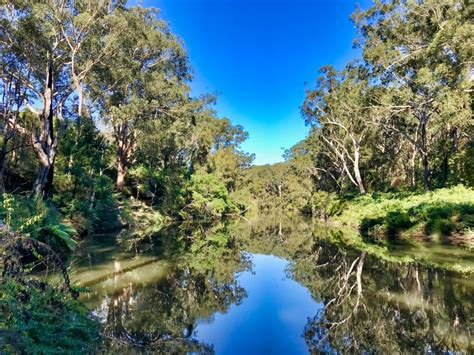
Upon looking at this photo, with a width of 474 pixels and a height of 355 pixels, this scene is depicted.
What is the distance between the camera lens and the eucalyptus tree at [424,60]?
489 inches

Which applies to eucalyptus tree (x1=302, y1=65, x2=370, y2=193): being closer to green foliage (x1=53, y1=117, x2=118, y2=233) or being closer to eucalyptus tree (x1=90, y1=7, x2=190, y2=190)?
eucalyptus tree (x1=90, y1=7, x2=190, y2=190)

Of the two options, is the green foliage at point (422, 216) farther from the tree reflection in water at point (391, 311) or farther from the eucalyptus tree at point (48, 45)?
the eucalyptus tree at point (48, 45)

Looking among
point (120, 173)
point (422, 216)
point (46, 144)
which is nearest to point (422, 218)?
point (422, 216)

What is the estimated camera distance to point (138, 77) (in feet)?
72.7

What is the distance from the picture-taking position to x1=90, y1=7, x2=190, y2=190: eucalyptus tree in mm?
19828

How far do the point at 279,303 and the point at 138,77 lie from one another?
18.2 m

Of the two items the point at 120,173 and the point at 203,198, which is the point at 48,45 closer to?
the point at 120,173

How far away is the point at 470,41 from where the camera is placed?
11.4 metres

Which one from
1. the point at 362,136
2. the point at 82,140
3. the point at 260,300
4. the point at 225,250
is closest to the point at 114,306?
the point at 260,300

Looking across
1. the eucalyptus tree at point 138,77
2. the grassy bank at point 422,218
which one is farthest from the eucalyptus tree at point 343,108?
the eucalyptus tree at point 138,77

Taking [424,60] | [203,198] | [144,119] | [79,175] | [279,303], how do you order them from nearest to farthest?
[279,303] → [424,60] → [79,175] → [144,119] → [203,198]

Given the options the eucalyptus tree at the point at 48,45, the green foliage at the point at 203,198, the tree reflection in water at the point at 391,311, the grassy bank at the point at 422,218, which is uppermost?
the eucalyptus tree at the point at 48,45

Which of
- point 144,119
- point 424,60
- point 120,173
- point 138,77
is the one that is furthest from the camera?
point 120,173

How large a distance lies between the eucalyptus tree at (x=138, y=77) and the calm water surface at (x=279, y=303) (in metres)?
11.0
